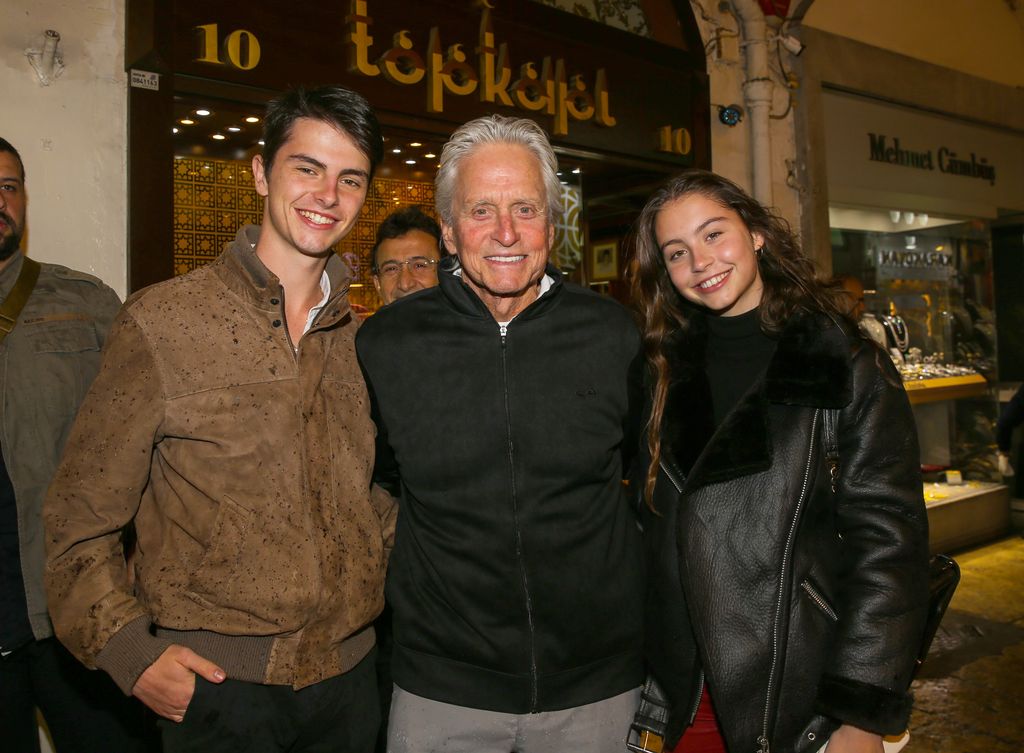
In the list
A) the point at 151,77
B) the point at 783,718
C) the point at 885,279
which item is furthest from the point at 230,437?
the point at 885,279

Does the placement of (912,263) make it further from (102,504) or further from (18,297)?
(102,504)

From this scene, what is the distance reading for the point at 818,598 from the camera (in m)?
1.93

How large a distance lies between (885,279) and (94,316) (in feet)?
23.5

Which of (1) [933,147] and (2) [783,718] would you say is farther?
(1) [933,147]

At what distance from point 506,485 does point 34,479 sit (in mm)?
1573

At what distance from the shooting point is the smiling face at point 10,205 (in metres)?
2.57

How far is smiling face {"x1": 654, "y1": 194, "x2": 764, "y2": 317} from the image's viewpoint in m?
2.18

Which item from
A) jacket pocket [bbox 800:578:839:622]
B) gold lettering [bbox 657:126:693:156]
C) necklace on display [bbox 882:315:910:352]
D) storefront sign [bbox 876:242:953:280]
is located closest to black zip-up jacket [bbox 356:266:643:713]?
jacket pocket [bbox 800:578:839:622]

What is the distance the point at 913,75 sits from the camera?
7.16 metres

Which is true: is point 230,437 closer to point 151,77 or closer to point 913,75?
point 151,77

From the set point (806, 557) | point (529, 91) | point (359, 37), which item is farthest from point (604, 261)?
point (806, 557)

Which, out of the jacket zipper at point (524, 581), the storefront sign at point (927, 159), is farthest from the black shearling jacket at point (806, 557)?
the storefront sign at point (927, 159)

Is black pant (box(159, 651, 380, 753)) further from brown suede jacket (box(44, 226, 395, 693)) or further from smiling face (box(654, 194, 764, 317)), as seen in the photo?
smiling face (box(654, 194, 764, 317))

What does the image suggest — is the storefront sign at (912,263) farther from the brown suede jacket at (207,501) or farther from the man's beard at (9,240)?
the man's beard at (9,240)
